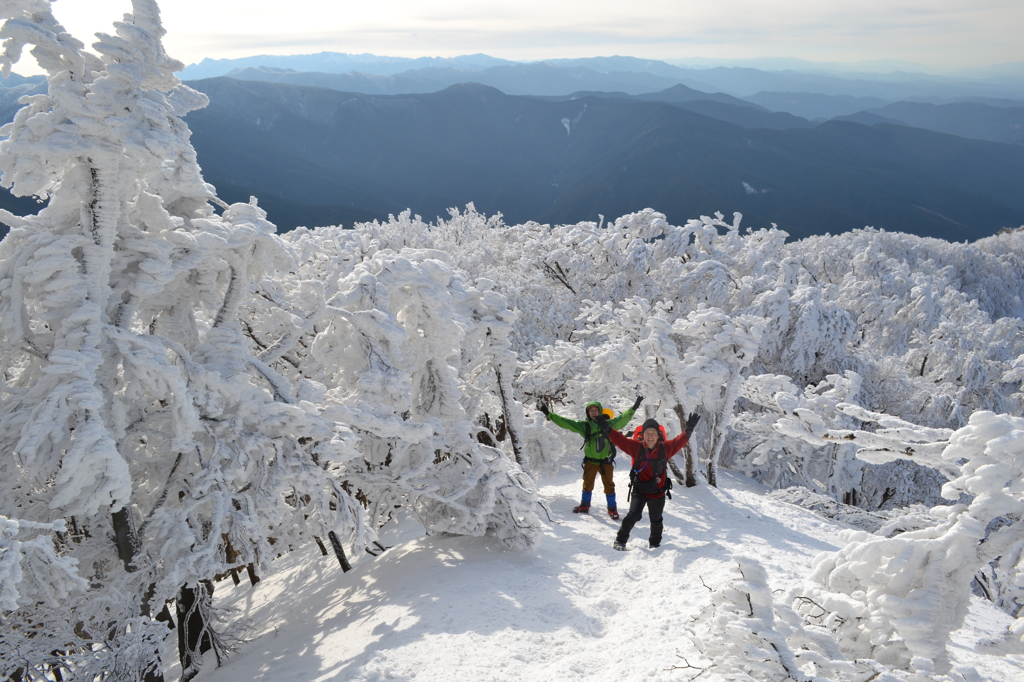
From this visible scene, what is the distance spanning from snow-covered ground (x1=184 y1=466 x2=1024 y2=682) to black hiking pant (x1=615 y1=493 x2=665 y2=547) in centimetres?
15

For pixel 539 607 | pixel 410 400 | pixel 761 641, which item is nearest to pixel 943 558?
pixel 761 641

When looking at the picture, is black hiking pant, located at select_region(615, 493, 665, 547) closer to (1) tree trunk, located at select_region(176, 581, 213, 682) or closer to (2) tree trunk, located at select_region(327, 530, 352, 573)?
(2) tree trunk, located at select_region(327, 530, 352, 573)

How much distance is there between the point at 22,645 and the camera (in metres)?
4.39

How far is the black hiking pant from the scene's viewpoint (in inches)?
239

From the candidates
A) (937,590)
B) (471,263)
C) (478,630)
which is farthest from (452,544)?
(471,263)

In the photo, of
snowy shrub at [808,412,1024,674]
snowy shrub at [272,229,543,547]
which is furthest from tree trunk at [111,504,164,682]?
snowy shrub at [808,412,1024,674]

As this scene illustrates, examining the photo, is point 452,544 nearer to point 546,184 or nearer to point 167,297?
point 167,297

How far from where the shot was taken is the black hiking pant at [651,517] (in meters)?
6.07

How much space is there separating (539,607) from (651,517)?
5.38 ft

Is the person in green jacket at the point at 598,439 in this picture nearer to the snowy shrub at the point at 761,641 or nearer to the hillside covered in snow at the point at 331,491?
the hillside covered in snow at the point at 331,491

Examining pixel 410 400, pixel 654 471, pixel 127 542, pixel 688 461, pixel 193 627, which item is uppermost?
pixel 410 400

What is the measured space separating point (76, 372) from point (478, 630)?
3597mm

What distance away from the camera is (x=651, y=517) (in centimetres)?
612

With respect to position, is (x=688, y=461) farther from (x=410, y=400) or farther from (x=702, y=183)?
(x=702, y=183)
